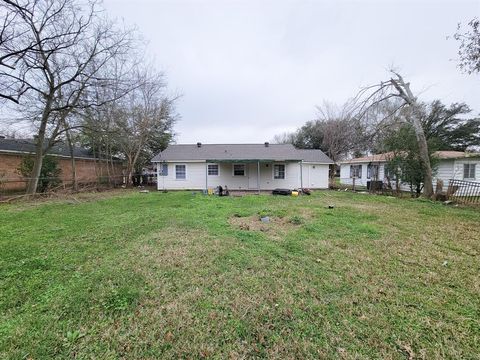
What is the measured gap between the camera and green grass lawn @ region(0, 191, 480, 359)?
2055 millimetres

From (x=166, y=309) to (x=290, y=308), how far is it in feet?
4.70

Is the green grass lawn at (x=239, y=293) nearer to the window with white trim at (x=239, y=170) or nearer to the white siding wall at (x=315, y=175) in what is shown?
the window with white trim at (x=239, y=170)

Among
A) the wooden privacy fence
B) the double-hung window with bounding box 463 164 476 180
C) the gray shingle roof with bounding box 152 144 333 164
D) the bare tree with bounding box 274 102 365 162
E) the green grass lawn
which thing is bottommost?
the green grass lawn

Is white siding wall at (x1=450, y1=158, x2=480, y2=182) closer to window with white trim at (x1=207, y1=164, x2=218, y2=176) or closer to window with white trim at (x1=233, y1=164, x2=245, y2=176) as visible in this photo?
window with white trim at (x1=233, y1=164, x2=245, y2=176)

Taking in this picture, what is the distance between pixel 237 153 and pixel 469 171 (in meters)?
15.1

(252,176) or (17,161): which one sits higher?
(17,161)

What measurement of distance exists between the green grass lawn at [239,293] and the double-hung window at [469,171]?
456 inches

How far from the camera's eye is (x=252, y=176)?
17.1 m

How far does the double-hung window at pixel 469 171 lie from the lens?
543 inches

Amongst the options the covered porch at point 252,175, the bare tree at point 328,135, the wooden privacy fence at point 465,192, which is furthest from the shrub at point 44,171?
the bare tree at point 328,135

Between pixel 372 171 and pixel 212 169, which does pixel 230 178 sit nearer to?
pixel 212 169

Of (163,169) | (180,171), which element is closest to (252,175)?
(180,171)

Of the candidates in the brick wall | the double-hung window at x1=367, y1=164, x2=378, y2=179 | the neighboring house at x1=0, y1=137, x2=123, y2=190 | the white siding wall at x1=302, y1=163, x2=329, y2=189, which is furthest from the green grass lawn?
the double-hung window at x1=367, y1=164, x2=378, y2=179

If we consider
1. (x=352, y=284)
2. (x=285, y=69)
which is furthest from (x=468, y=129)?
(x=352, y=284)
